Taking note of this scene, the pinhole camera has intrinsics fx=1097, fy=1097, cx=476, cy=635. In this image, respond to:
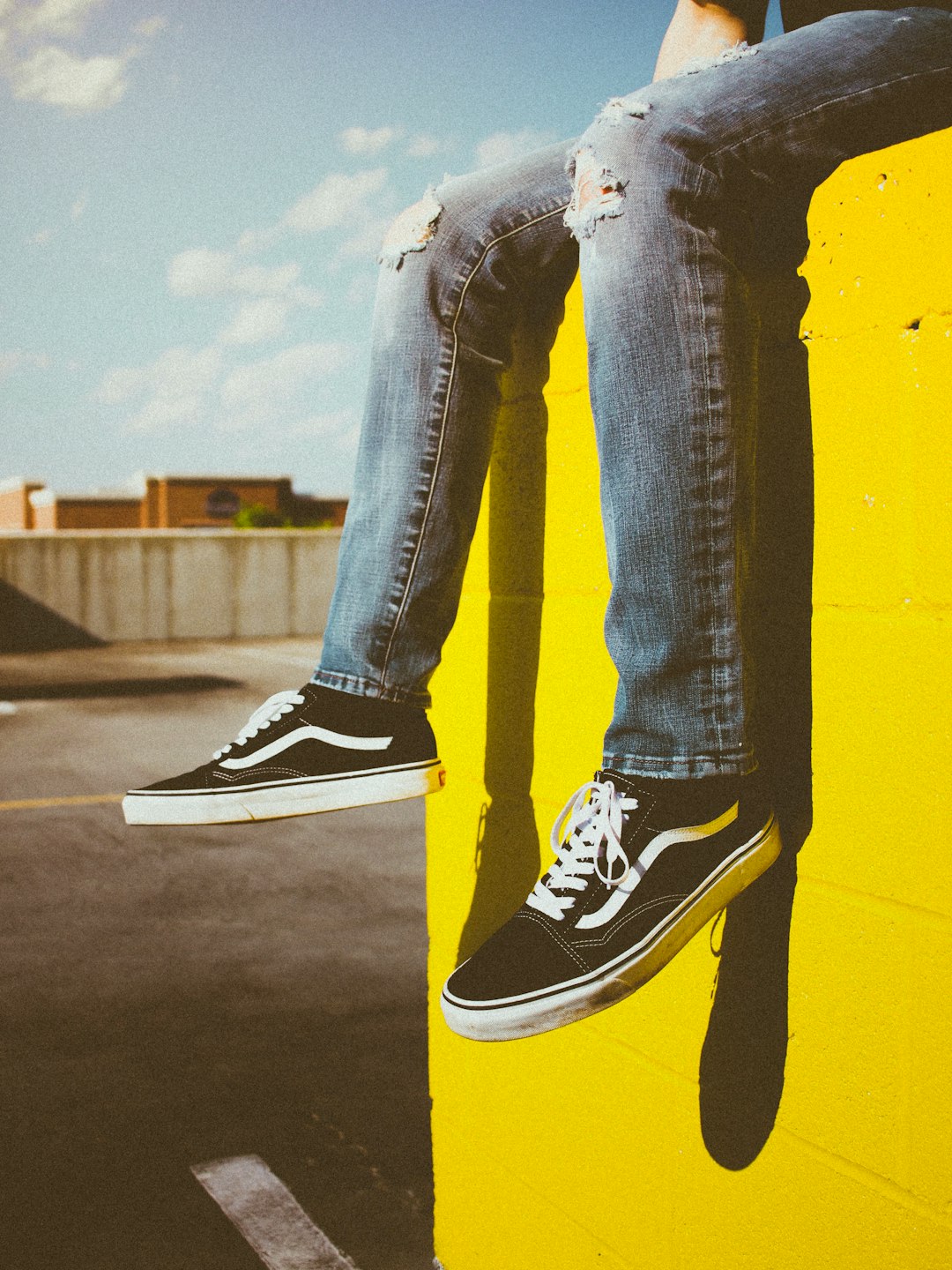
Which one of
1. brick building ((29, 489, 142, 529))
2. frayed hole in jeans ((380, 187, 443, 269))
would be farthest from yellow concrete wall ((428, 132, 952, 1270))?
brick building ((29, 489, 142, 529))

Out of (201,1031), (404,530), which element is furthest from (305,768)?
(201,1031)

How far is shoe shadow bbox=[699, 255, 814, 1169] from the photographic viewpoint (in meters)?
1.13

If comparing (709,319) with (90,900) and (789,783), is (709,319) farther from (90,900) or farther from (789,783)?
(90,900)

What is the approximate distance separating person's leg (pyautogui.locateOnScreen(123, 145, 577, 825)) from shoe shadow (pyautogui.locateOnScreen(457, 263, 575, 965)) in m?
0.17

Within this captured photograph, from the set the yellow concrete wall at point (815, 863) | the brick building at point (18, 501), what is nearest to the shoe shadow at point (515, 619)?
the yellow concrete wall at point (815, 863)

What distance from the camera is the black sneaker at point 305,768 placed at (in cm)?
117

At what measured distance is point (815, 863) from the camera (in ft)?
3.69

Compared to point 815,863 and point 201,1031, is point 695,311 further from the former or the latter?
point 201,1031

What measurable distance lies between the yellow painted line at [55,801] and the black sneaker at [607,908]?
3990 mm

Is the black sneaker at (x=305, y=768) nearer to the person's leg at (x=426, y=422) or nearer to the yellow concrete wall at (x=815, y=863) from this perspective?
the person's leg at (x=426, y=422)

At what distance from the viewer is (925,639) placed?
1.02 metres

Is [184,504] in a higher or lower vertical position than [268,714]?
higher

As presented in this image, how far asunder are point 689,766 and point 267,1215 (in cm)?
132

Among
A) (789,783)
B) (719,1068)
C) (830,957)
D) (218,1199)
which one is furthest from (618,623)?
(218,1199)
